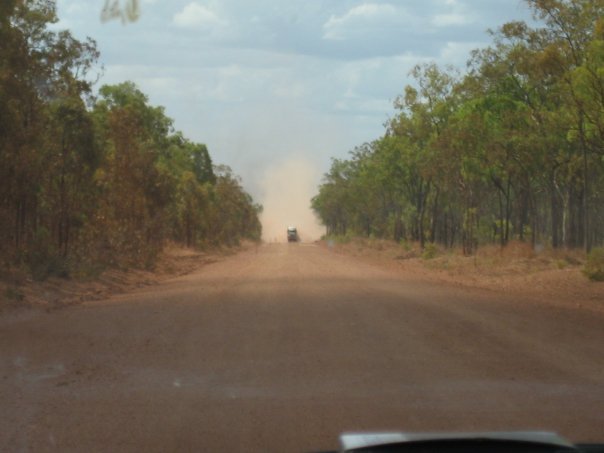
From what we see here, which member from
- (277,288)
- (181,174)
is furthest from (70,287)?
(181,174)

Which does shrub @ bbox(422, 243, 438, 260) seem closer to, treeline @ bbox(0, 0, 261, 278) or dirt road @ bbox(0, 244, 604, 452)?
treeline @ bbox(0, 0, 261, 278)

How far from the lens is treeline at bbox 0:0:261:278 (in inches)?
787

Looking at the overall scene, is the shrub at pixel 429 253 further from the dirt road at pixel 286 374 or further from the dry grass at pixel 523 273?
the dirt road at pixel 286 374

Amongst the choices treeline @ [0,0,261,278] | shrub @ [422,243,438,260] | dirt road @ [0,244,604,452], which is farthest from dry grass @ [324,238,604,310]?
treeline @ [0,0,261,278]

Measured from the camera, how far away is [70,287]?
22.1m

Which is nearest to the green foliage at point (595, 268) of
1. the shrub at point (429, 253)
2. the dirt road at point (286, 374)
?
the dirt road at point (286, 374)

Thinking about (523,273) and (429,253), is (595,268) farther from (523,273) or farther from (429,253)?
(429,253)

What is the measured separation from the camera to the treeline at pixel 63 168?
65.6ft

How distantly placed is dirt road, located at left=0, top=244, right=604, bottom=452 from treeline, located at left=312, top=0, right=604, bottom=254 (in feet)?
37.5

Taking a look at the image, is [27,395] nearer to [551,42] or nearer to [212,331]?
[212,331]

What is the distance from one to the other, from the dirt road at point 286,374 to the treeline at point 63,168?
18.7 feet

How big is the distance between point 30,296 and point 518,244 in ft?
76.6

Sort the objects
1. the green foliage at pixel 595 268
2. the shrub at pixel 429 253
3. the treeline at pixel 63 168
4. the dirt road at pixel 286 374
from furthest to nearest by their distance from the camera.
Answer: the shrub at pixel 429 253 < the green foliage at pixel 595 268 < the treeline at pixel 63 168 < the dirt road at pixel 286 374

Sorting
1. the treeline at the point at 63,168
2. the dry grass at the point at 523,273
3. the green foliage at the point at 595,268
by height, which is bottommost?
the dry grass at the point at 523,273
